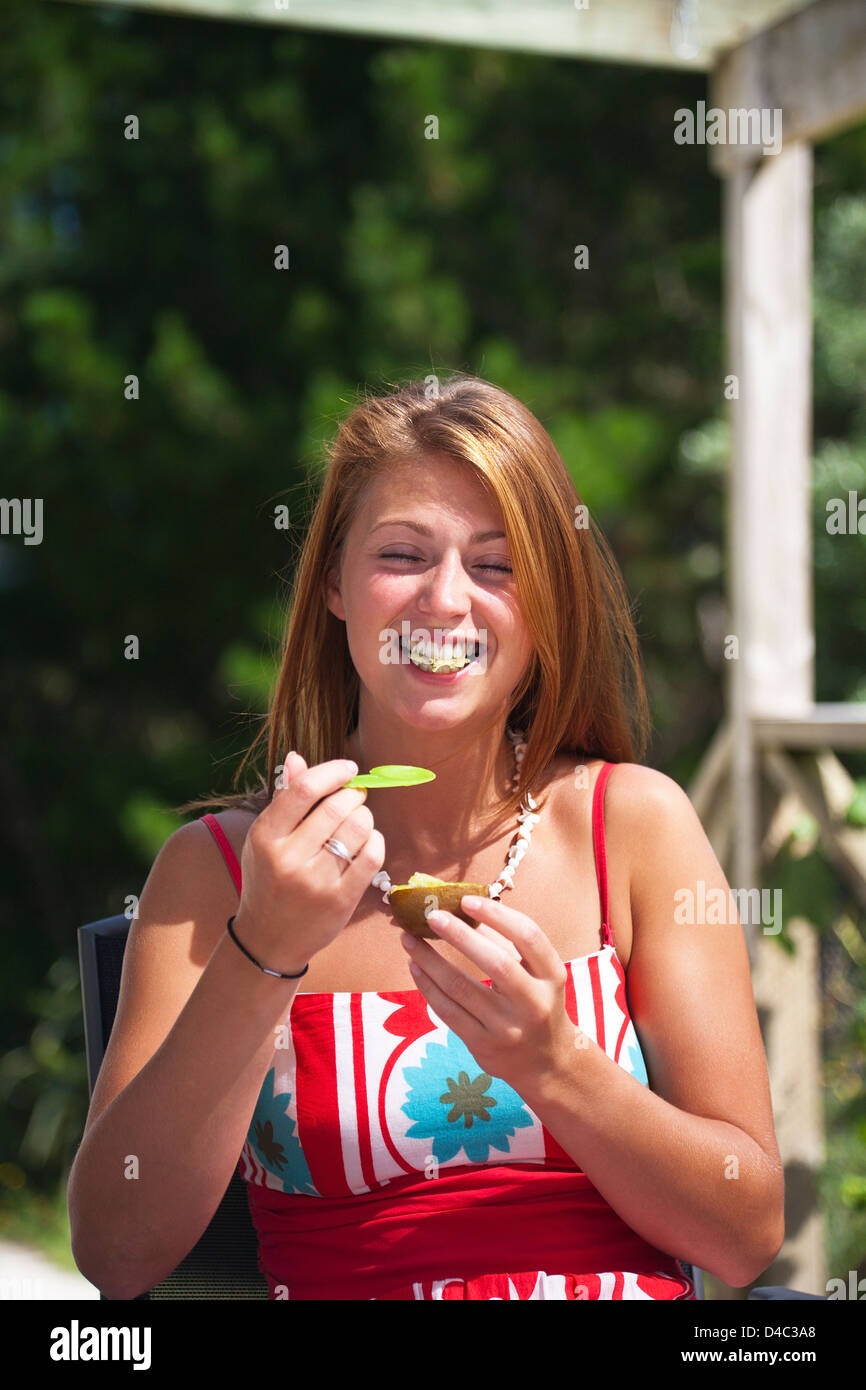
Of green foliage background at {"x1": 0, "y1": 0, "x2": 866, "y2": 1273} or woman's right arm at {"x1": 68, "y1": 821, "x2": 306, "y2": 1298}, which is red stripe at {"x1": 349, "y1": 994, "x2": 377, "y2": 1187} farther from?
green foliage background at {"x1": 0, "y1": 0, "x2": 866, "y2": 1273}

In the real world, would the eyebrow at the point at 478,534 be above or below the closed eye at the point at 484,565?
above

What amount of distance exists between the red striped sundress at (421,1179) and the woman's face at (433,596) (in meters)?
0.35

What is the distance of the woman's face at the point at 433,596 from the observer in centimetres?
158

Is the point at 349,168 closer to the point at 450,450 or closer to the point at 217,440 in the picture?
the point at 217,440

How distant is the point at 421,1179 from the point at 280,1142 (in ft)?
0.53

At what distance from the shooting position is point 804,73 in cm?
321

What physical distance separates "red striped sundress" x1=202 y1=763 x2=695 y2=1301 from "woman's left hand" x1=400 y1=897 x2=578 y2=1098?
175mm

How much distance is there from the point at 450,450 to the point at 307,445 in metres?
4.54

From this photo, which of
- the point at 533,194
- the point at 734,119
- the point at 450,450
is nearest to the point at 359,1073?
the point at 450,450

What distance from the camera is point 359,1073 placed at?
1546mm

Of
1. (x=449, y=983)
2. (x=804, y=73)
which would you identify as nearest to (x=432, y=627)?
(x=449, y=983)

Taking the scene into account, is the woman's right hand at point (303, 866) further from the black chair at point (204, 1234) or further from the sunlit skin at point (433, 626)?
the black chair at point (204, 1234)

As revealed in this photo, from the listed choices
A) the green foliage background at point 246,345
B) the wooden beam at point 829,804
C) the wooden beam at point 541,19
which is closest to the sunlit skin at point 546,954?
the wooden beam at point 829,804
